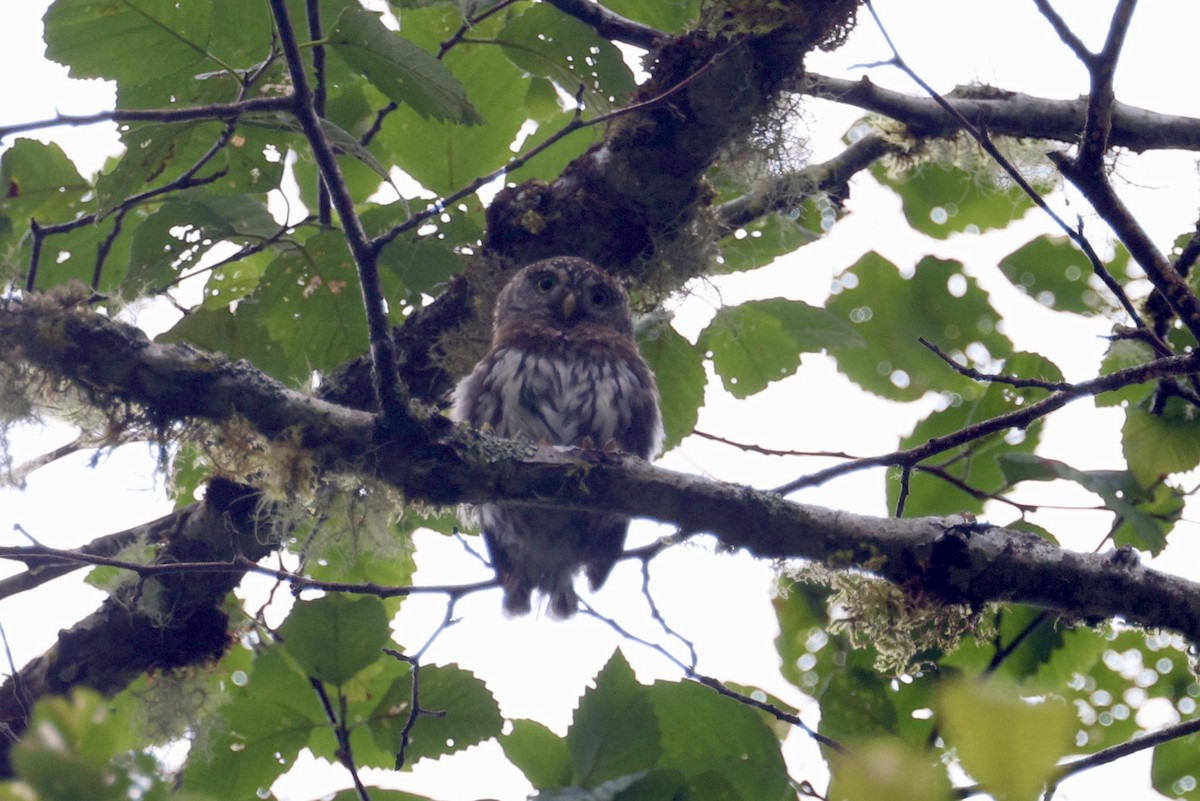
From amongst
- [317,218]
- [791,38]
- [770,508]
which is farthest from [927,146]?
[317,218]

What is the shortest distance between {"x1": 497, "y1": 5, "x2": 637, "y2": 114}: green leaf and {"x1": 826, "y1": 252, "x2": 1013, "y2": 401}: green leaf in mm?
1099

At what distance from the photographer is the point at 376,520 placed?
3.10 meters

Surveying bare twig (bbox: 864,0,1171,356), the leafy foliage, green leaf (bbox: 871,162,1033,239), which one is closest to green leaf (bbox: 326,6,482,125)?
the leafy foliage

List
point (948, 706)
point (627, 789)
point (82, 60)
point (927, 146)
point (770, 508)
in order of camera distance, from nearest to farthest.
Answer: point (948, 706), point (627, 789), point (770, 508), point (82, 60), point (927, 146)

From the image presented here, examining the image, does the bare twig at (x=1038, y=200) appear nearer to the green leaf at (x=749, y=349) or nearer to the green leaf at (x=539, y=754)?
the green leaf at (x=749, y=349)

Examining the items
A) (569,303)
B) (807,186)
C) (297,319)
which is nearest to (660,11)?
(807,186)

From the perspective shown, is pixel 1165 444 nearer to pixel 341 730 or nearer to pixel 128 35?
pixel 341 730

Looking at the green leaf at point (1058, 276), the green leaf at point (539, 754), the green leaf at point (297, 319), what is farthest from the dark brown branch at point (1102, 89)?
the green leaf at point (297, 319)

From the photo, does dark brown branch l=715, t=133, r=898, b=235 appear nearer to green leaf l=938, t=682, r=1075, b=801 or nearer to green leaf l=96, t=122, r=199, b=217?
green leaf l=96, t=122, r=199, b=217

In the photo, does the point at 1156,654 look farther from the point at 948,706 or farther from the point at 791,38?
the point at 948,706

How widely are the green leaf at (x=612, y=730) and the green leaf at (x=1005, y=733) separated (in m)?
1.99

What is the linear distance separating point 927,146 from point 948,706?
3.86m

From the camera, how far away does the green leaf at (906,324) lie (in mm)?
3744

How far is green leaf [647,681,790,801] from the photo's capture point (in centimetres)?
249
